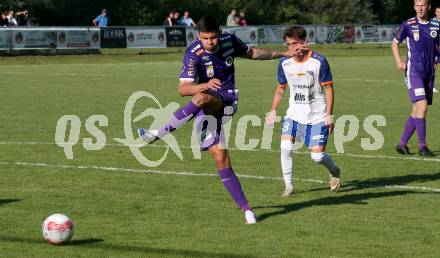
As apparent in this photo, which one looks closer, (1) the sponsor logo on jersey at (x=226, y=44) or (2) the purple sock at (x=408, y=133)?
(1) the sponsor logo on jersey at (x=226, y=44)

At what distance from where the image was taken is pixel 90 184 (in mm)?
11875

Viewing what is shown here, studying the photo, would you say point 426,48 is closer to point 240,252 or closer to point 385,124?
point 385,124

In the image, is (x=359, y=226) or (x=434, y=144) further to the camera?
(x=434, y=144)

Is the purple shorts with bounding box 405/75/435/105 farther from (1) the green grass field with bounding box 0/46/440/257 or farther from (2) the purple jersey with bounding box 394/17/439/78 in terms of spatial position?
(1) the green grass field with bounding box 0/46/440/257

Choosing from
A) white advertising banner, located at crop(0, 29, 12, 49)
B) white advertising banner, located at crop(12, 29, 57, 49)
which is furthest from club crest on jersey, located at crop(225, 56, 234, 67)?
white advertising banner, located at crop(12, 29, 57, 49)

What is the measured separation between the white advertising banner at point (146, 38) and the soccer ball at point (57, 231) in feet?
124

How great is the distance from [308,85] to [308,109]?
0.90ft

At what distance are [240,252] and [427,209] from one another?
287 cm

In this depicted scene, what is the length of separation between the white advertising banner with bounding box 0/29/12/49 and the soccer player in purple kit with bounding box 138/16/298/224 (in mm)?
33162

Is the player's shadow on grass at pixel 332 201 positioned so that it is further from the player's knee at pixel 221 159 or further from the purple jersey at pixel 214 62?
the purple jersey at pixel 214 62

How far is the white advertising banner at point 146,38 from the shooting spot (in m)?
46.1

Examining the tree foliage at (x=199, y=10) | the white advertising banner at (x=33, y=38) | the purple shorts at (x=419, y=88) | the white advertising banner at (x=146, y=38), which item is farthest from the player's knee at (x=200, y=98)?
the tree foliage at (x=199, y=10)

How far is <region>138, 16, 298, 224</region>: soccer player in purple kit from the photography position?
30.6 ft

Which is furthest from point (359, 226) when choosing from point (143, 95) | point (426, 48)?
point (143, 95)
